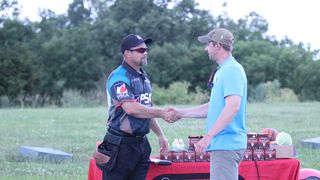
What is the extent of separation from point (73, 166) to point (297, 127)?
32.3 ft

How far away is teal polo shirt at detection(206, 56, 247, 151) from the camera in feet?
19.3

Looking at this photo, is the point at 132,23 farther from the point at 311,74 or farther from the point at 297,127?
the point at 297,127

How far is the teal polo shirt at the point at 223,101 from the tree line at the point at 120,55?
145 feet

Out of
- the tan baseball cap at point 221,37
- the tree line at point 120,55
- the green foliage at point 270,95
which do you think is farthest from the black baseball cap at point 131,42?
the tree line at point 120,55

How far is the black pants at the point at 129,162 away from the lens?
6.48 m

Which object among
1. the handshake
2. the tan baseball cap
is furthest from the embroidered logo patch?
the tan baseball cap

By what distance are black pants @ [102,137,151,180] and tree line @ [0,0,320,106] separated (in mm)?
43557

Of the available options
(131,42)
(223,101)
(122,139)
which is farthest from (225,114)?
(131,42)

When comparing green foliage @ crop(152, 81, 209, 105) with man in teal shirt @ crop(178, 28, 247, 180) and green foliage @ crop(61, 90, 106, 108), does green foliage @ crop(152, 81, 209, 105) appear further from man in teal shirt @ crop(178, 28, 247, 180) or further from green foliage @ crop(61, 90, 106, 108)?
man in teal shirt @ crop(178, 28, 247, 180)

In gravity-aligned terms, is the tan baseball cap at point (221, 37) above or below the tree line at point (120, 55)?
below

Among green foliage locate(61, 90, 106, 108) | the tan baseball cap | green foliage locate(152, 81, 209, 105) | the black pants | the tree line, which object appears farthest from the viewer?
the tree line

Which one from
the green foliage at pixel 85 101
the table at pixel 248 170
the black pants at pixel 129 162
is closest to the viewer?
the black pants at pixel 129 162

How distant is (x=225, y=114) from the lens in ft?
19.0

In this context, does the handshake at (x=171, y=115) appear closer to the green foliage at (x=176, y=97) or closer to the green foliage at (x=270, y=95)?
the green foliage at (x=270, y=95)
